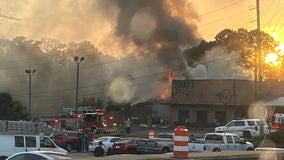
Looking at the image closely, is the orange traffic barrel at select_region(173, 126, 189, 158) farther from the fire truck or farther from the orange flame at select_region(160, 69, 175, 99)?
the orange flame at select_region(160, 69, 175, 99)

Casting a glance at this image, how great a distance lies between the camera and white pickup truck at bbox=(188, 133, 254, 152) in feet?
91.7

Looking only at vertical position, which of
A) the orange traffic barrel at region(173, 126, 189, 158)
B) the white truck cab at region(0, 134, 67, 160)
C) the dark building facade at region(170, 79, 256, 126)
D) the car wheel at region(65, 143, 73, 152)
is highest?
the dark building facade at region(170, 79, 256, 126)

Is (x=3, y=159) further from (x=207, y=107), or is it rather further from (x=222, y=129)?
(x=207, y=107)

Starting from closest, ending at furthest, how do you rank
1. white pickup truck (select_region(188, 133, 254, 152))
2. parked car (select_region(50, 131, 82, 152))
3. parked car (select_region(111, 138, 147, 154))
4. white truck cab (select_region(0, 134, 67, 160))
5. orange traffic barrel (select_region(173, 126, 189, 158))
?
orange traffic barrel (select_region(173, 126, 189, 158)) < white truck cab (select_region(0, 134, 67, 160)) < white pickup truck (select_region(188, 133, 254, 152)) < parked car (select_region(111, 138, 147, 154)) < parked car (select_region(50, 131, 82, 152))

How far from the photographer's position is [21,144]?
2411cm

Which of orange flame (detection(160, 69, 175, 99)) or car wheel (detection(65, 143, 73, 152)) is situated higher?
orange flame (detection(160, 69, 175, 99))

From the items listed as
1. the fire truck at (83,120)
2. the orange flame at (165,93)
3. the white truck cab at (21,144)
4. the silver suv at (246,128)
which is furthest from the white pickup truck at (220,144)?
the orange flame at (165,93)

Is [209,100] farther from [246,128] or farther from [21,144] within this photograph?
[21,144]

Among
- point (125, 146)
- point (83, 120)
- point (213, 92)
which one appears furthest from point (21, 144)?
point (213, 92)

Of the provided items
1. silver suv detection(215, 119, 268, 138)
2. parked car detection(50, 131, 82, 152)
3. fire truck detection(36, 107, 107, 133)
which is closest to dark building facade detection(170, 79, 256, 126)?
fire truck detection(36, 107, 107, 133)

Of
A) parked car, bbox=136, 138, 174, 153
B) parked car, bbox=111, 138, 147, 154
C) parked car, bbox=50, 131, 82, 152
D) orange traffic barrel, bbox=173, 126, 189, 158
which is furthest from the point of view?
parked car, bbox=50, 131, 82, 152

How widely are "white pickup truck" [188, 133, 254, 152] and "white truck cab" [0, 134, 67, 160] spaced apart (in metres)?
7.94

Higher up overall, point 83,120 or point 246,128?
point 83,120

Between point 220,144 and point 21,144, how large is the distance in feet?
37.4
